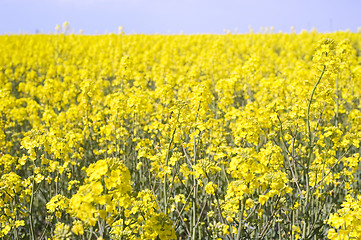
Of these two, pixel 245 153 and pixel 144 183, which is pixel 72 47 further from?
pixel 245 153

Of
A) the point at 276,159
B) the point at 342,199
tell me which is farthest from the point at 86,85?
the point at 342,199

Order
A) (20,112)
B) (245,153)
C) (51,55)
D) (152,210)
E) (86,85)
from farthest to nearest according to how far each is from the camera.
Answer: (51,55) → (20,112) → (86,85) → (152,210) → (245,153)

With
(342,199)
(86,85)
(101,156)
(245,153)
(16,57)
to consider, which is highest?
(16,57)

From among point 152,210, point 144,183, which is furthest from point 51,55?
point 152,210

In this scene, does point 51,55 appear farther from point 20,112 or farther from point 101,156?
point 101,156

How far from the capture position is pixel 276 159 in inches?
151

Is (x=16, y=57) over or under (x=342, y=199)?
over

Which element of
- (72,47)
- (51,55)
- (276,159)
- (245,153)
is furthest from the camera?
(72,47)

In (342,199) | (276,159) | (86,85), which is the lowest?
(342,199)

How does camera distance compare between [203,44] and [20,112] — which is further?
[203,44]

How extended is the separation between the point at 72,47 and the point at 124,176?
19.0 metres

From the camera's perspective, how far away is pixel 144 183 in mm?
5496

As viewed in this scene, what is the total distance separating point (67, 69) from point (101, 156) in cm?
750

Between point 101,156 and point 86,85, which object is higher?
point 86,85
